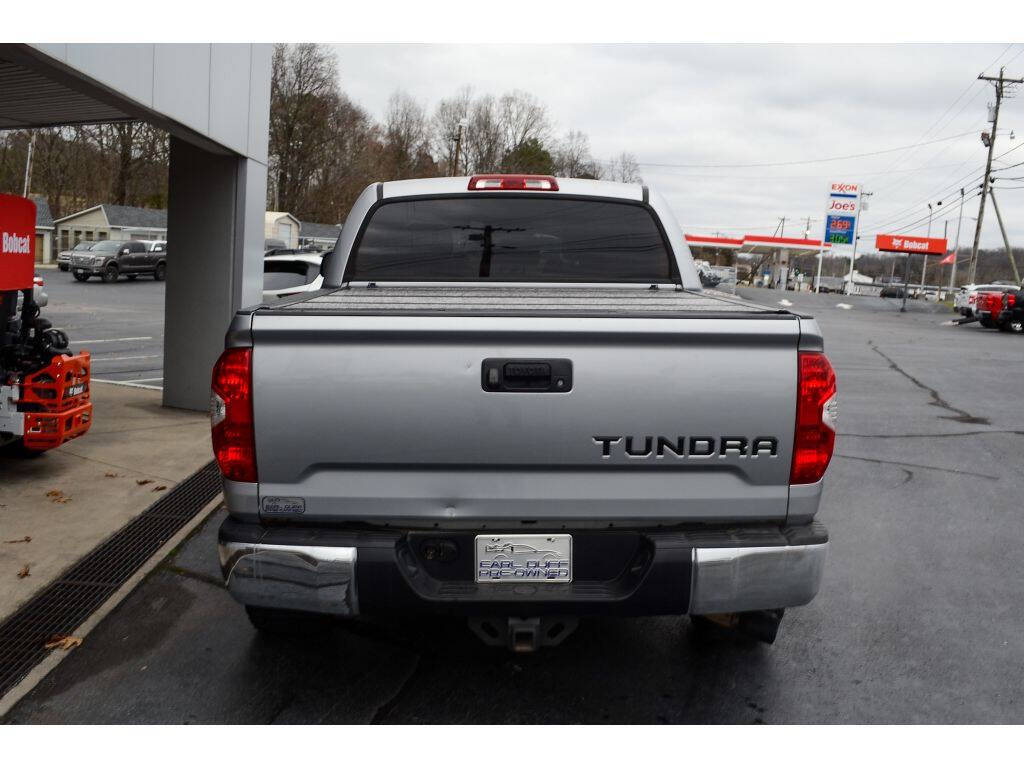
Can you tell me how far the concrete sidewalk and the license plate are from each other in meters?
2.58

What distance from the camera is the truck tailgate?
9.44 ft

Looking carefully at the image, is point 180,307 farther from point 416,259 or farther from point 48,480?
point 416,259

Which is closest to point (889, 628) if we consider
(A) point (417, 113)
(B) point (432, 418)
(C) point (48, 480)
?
(B) point (432, 418)

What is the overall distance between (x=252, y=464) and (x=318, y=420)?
0.87 ft

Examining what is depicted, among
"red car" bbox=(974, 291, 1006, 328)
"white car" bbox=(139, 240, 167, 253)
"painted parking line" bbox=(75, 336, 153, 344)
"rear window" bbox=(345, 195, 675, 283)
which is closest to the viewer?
"rear window" bbox=(345, 195, 675, 283)

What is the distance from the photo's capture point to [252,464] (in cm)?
295

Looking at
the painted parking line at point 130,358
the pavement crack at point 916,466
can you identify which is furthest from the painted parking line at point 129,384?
the pavement crack at point 916,466

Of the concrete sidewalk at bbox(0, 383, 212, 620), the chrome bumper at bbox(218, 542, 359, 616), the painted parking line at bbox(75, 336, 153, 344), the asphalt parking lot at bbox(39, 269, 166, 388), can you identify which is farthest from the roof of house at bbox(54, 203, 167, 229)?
the chrome bumper at bbox(218, 542, 359, 616)

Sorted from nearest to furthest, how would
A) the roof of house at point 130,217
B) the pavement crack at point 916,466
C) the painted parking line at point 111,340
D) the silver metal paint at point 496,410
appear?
the silver metal paint at point 496,410
the pavement crack at point 916,466
the painted parking line at point 111,340
the roof of house at point 130,217

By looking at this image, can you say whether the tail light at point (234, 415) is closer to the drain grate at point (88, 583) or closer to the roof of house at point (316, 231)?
the drain grate at point (88, 583)

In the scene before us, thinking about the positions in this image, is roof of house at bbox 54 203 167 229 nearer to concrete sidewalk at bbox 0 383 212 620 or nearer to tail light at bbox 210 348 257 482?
concrete sidewalk at bbox 0 383 212 620

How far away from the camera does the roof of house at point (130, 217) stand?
203 feet

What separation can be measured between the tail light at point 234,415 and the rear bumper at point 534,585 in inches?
8.4

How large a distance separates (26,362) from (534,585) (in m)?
4.80
